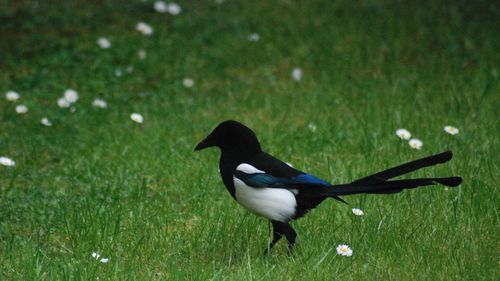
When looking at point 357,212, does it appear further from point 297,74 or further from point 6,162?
point 297,74

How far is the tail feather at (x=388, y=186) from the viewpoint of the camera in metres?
3.61

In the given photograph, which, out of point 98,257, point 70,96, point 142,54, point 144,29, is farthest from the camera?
point 144,29

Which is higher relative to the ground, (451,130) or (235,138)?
(235,138)

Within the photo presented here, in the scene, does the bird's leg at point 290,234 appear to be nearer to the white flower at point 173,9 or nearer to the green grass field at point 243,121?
the green grass field at point 243,121

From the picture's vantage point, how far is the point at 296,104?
665 centimetres

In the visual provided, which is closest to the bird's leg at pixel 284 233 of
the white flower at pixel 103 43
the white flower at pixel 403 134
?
the white flower at pixel 403 134

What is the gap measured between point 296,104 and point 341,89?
482 mm

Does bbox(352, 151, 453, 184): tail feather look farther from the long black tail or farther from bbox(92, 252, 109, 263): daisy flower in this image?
bbox(92, 252, 109, 263): daisy flower

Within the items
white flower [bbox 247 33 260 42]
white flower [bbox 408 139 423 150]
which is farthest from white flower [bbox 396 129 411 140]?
white flower [bbox 247 33 260 42]

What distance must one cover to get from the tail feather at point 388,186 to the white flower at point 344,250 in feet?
0.88

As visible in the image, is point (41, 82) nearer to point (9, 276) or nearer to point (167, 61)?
point (167, 61)

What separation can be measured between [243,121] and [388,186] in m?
2.71

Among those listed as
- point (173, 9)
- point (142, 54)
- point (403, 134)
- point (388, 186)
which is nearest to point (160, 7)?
point (173, 9)

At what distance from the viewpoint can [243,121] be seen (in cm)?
628
